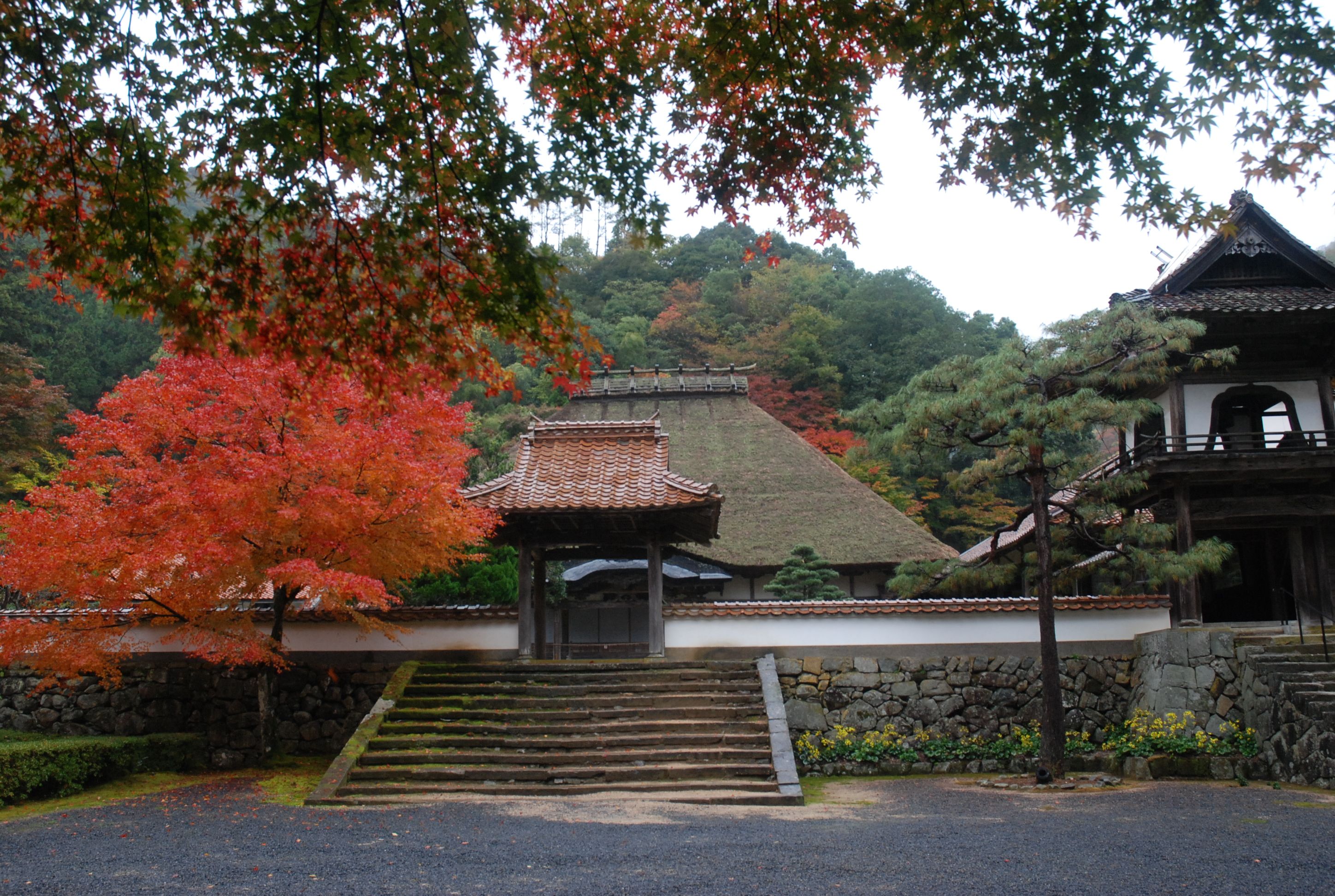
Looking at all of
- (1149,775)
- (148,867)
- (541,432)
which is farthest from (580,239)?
(148,867)

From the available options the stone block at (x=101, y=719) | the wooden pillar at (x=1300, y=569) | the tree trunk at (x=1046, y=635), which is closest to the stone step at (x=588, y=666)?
the tree trunk at (x=1046, y=635)

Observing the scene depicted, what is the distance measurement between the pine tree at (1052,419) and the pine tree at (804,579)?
3745mm

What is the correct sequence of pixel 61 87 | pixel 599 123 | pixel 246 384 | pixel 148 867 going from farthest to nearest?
pixel 246 384 → pixel 148 867 → pixel 599 123 → pixel 61 87

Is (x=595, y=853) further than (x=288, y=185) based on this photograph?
Yes

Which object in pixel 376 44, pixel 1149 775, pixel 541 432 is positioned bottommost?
pixel 1149 775

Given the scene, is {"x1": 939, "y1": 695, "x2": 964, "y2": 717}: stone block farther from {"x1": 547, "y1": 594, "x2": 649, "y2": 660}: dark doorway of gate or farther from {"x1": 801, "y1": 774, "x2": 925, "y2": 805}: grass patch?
{"x1": 547, "y1": 594, "x2": 649, "y2": 660}: dark doorway of gate

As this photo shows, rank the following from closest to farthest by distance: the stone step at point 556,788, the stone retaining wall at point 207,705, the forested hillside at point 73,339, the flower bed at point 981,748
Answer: the stone step at point 556,788 → the flower bed at point 981,748 → the stone retaining wall at point 207,705 → the forested hillside at point 73,339

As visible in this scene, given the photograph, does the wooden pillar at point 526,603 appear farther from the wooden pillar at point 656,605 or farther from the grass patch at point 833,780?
the grass patch at point 833,780

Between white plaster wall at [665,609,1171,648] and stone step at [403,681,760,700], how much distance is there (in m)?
0.88

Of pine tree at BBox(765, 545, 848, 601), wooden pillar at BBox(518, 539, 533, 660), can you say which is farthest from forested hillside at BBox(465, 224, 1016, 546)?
wooden pillar at BBox(518, 539, 533, 660)

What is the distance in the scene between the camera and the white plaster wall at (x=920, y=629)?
11867mm

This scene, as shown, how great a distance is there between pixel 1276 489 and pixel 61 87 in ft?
47.1

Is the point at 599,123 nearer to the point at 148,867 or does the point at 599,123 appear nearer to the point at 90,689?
the point at 148,867

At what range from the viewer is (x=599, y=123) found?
5367 millimetres
